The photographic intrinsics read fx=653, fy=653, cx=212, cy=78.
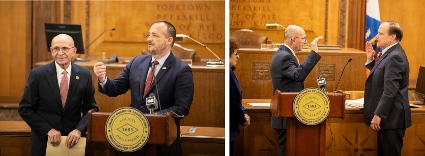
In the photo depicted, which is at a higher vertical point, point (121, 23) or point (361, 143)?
point (121, 23)

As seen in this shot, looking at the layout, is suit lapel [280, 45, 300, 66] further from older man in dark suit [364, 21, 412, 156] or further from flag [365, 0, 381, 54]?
flag [365, 0, 381, 54]

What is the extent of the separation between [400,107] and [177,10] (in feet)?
11.0

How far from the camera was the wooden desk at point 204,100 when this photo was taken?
12.9 ft

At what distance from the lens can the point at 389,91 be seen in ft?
10.9

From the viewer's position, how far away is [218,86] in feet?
13.1

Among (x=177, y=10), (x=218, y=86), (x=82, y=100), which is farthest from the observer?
(x=177, y=10)

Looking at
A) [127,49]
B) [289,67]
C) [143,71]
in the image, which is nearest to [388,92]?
[289,67]

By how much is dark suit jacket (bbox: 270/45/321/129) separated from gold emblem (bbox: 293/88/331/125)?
0.56ft

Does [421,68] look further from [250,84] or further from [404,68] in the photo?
[250,84]

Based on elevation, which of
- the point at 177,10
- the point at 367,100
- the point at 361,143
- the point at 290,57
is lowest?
the point at 361,143

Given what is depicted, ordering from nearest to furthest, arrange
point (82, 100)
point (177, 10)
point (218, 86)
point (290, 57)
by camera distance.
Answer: point (82, 100) → point (290, 57) → point (218, 86) → point (177, 10)

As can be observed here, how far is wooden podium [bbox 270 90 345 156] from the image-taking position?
3232 millimetres

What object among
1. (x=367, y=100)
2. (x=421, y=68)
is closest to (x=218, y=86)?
(x=367, y=100)

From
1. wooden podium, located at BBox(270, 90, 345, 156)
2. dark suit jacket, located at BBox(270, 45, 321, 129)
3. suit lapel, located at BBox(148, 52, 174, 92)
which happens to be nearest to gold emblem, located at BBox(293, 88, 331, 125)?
wooden podium, located at BBox(270, 90, 345, 156)
